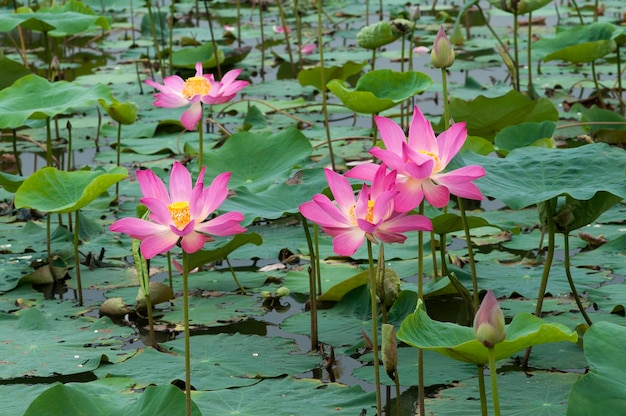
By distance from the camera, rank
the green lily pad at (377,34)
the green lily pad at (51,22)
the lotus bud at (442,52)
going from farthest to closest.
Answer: the green lily pad at (51,22)
the green lily pad at (377,34)
the lotus bud at (442,52)

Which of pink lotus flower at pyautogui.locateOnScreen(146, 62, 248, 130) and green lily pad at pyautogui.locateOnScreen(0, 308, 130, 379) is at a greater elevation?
pink lotus flower at pyautogui.locateOnScreen(146, 62, 248, 130)

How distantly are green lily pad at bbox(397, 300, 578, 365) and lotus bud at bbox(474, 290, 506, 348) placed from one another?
0.03 metres

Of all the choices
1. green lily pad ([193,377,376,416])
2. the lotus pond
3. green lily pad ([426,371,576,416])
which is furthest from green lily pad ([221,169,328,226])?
green lily pad ([426,371,576,416])

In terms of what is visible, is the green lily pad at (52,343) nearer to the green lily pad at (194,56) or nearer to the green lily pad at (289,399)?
the green lily pad at (289,399)

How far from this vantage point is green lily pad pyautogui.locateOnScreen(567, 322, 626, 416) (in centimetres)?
136

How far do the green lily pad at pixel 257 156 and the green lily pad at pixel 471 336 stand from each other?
1.30 metres

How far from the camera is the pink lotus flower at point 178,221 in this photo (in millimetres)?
1472

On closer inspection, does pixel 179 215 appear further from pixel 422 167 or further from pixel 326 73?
pixel 326 73

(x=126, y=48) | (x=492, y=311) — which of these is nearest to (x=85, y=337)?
(x=492, y=311)

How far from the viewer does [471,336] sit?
1475 mm

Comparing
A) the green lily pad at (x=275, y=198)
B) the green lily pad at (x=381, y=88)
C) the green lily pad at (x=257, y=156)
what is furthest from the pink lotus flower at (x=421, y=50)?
the green lily pad at (x=275, y=198)

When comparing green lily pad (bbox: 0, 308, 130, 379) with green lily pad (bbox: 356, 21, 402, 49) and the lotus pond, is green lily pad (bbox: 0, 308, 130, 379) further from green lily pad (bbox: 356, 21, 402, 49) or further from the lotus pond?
green lily pad (bbox: 356, 21, 402, 49)

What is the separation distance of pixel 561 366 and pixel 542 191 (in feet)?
1.35

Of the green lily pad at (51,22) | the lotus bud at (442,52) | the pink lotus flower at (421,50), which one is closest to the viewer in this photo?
the lotus bud at (442,52)
